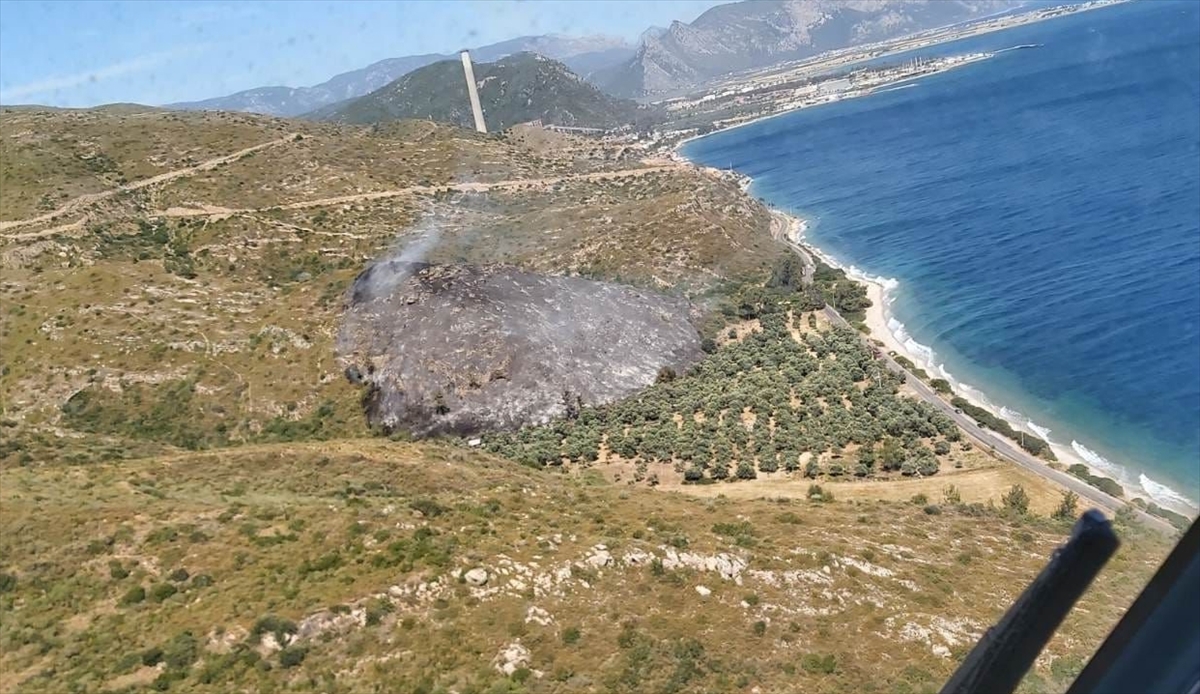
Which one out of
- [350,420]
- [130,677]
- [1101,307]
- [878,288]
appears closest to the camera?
[130,677]

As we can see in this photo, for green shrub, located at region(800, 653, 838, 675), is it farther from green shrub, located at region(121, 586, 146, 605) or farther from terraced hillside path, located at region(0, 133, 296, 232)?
terraced hillside path, located at region(0, 133, 296, 232)

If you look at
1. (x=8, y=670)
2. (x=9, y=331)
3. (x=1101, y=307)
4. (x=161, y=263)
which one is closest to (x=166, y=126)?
(x=161, y=263)

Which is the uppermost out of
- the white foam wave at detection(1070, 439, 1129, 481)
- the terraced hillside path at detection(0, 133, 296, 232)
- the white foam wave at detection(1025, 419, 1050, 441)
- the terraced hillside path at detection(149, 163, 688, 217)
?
the terraced hillside path at detection(0, 133, 296, 232)

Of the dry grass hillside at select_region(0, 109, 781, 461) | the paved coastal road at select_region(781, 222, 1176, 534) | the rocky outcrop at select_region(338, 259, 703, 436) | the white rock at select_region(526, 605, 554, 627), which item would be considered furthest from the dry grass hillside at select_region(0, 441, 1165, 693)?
the rocky outcrop at select_region(338, 259, 703, 436)

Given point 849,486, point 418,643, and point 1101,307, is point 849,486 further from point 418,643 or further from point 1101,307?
point 1101,307

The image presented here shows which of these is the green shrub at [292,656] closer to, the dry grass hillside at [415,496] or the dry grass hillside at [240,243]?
the dry grass hillside at [415,496]
